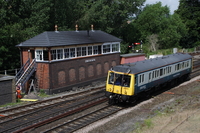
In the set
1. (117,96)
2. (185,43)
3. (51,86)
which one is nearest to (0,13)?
(51,86)

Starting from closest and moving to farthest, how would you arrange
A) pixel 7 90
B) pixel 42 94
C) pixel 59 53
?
pixel 7 90 → pixel 42 94 → pixel 59 53

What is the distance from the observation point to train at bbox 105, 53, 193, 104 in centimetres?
1638

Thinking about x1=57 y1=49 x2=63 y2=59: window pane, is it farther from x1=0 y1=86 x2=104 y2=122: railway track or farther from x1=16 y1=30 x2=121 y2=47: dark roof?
x1=0 y1=86 x2=104 y2=122: railway track

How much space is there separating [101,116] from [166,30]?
138 ft

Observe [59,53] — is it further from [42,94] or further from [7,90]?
[7,90]

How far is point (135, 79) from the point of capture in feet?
54.0

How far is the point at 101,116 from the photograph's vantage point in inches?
595

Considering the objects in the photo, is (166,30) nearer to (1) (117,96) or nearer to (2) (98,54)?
(2) (98,54)

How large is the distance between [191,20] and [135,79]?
53302 millimetres

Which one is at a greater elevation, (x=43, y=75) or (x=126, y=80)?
(x=126, y=80)

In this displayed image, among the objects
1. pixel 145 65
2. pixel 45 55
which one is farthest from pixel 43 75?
pixel 145 65

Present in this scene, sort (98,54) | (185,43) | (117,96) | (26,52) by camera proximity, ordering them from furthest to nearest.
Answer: (185,43) < (98,54) < (26,52) < (117,96)

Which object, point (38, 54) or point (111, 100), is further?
point (38, 54)

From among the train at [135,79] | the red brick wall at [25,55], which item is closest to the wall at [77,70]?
the red brick wall at [25,55]
